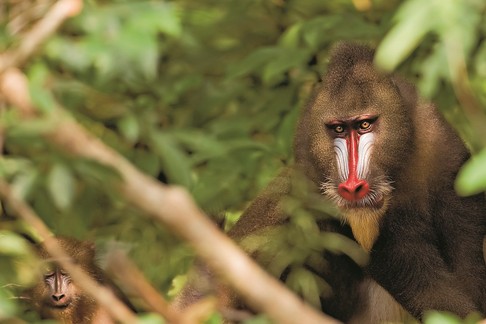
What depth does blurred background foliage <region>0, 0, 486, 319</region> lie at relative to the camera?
135 inches

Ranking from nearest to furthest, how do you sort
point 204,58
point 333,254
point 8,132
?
point 8,132 < point 333,254 < point 204,58

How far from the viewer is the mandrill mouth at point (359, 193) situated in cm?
381

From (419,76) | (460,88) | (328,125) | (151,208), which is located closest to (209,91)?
(419,76)

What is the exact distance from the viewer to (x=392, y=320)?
4.47 metres

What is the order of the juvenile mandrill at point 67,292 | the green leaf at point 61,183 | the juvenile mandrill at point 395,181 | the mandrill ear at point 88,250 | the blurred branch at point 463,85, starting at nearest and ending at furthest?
the blurred branch at point 463,85 < the green leaf at point 61,183 < the juvenile mandrill at point 395,181 < the juvenile mandrill at point 67,292 < the mandrill ear at point 88,250

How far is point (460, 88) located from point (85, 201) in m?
2.18

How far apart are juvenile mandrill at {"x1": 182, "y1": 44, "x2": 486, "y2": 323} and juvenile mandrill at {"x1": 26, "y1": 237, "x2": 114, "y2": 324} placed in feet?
4.22

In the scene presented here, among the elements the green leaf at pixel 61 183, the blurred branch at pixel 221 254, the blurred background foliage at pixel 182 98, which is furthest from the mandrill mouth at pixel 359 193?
the blurred branch at pixel 221 254

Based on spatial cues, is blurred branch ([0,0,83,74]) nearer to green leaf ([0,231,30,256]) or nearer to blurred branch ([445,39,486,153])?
green leaf ([0,231,30,256])

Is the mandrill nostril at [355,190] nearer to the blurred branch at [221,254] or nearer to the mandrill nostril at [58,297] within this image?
the mandrill nostril at [58,297]

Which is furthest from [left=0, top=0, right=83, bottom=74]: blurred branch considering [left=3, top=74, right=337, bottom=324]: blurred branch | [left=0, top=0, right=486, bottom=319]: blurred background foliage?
[left=3, top=74, right=337, bottom=324]: blurred branch

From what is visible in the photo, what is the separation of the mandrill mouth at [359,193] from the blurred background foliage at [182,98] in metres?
0.17

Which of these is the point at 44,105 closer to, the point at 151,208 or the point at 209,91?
the point at 151,208

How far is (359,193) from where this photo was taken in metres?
3.81
